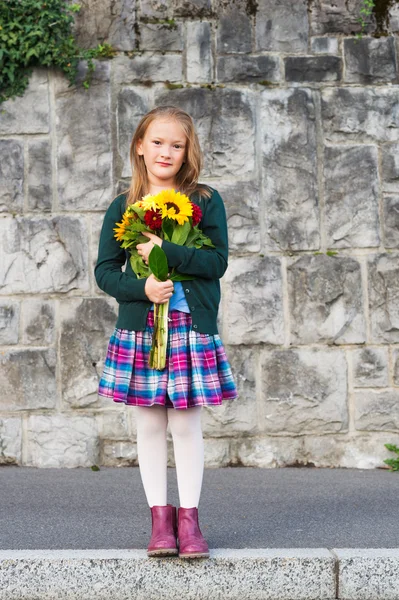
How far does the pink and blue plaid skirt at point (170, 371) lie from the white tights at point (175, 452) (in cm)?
5

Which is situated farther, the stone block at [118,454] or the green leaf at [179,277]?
the stone block at [118,454]

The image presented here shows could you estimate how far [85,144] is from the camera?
5320 millimetres

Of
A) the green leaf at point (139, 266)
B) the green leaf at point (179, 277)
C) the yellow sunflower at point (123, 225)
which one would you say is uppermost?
the yellow sunflower at point (123, 225)

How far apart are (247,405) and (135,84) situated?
1908 millimetres

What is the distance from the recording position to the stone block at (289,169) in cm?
532

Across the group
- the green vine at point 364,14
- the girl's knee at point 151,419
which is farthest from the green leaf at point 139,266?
the green vine at point 364,14

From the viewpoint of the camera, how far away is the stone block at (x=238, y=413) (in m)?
5.27

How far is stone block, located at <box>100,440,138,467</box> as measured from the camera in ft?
17.3

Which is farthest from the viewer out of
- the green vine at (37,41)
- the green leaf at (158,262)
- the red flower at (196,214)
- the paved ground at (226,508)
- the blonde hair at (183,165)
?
the green vine at (37,41)

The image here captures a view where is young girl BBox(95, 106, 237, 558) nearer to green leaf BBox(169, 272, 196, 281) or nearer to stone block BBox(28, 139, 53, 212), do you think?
green leaf BBox(169, 272, 196, 281)

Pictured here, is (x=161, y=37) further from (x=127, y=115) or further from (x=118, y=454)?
(x=118, y=454)

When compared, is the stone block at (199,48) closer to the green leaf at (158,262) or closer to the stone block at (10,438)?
the stone block at (10,438)

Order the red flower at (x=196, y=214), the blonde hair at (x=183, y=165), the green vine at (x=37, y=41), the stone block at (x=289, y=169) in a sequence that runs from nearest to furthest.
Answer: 1. the red flower at (x=196, y=214)
2. the blonde hair at (x=183, y=165)
3. the green vine at (x=37, y=41)
4. the stone block at (x=289, y=169)

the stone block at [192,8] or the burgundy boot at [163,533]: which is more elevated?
the stone block at [192,8]
